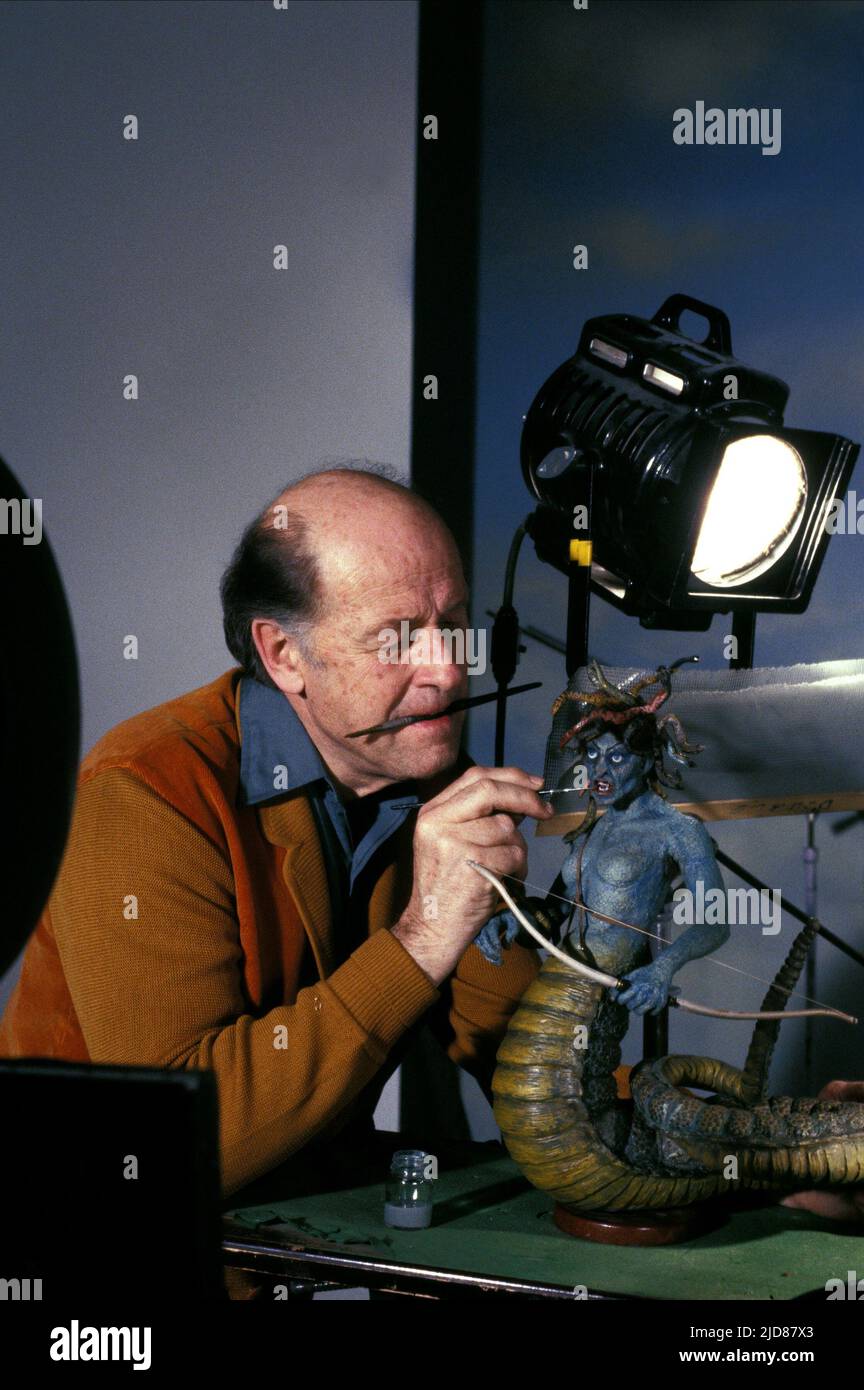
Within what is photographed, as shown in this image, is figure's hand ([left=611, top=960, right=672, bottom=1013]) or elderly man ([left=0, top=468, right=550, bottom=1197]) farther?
elderly man ([left=0, top=468, right=550, bottom=1197])

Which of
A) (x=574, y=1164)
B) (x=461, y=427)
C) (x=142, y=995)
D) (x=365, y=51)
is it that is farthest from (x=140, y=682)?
(x=574, y=1164)

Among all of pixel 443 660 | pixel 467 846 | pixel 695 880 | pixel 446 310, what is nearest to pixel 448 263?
pixel 446 310

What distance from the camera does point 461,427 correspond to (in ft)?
6.98

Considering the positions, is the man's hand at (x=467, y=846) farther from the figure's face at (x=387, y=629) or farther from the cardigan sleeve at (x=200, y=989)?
the figure's face at (x=387, y=629)

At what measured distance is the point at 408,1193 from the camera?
1.15m

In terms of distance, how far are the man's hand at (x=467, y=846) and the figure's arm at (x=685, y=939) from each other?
0.50 feet

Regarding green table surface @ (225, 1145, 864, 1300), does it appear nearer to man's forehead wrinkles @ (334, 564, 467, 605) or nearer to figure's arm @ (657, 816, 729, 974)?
→ figure's arm @ (657, 816, 729, 974)

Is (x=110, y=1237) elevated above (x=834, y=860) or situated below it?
above

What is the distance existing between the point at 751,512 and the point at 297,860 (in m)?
0.56

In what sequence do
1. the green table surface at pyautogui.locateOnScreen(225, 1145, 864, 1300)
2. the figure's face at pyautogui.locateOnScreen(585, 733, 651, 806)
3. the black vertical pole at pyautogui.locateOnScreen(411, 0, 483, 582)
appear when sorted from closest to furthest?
the green table surface at pyautogui.locateOnScreen(225, 1145, 864, 1300), the figure's face at pyautogui.locateOnScreen(585, 733, 651, 806), the black vertical pole at pyautogui.locateOnScreen(411, 0, 483, 582)

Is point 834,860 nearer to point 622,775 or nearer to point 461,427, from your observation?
point 461,427

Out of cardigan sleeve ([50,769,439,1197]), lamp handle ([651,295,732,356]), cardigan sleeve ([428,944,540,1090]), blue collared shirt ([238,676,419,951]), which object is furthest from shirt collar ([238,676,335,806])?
lamp handle ([651,295,732,356])

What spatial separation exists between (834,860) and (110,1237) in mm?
1604

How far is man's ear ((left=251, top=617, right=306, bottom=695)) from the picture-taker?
5.12ft
